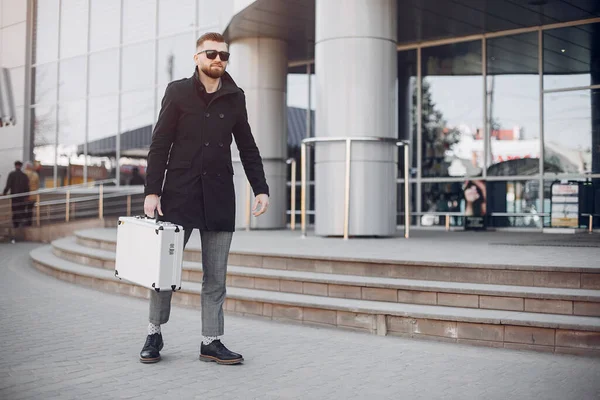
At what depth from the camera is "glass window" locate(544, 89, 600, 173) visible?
13148 millimetres

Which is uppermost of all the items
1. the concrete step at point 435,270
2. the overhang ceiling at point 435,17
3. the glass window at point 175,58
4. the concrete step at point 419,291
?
the glass window at point 175,58

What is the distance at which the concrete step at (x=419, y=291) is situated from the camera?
5.46 metres

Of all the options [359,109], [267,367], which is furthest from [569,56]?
[267,367]

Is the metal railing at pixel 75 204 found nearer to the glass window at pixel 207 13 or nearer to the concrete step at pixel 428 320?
the glass window at pixel 207 13

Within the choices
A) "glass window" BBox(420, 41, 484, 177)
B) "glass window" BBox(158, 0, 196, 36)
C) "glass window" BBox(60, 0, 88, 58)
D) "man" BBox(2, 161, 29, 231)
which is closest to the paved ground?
"glass window" BBox(420, 41, 484, 177)

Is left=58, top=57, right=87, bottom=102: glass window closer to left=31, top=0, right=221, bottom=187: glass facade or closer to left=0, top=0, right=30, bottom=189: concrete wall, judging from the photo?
left=31, top=0, right=221, bottom=187: glass facade

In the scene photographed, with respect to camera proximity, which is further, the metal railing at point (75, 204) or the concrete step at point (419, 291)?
the metal railing at point (75, 204)

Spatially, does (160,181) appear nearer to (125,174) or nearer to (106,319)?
(106,319)

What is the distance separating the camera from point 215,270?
4793 mm

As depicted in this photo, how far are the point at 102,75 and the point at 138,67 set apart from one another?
179 cm

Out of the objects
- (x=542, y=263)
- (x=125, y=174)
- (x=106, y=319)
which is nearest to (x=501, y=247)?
(x=542, y=263)

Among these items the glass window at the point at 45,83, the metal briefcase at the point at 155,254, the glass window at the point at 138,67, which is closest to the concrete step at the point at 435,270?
the metal briefcase at the point at 155,254

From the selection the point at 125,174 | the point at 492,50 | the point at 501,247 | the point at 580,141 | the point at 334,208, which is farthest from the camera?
the point at 125,174

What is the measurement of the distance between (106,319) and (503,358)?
3.75 m
